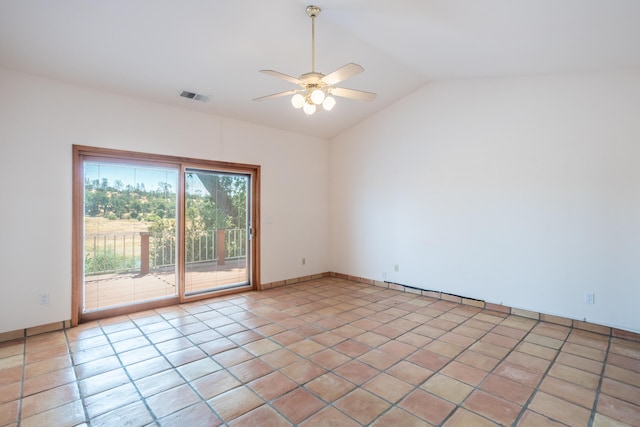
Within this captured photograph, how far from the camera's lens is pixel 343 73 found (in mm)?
2494

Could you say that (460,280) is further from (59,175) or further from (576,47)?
(59,175)

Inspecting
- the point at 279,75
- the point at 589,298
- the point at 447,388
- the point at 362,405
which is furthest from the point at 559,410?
the point at 279,75

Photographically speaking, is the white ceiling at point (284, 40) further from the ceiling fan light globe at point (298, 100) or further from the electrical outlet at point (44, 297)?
the electrical outlet at point (44, 297)

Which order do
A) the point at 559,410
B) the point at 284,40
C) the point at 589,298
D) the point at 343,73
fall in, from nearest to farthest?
1. the point at 559,410
2. the point at 343,73
3. the point at 284,40
4. the point at 589,298

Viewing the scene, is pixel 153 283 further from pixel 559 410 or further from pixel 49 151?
pixel 559 410

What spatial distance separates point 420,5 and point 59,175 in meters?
4.06

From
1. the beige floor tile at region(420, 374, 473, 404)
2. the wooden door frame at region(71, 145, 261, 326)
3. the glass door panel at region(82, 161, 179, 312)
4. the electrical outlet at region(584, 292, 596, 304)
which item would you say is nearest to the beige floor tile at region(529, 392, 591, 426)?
the beige floor tile at region(420, 374, 473, 404)

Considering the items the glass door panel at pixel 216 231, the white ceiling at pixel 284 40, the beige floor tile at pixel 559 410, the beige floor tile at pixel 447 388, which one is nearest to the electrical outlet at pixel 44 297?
the glass door panel at pixel 216 231

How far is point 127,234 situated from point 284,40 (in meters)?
3.09

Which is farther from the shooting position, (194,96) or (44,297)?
(194,96)

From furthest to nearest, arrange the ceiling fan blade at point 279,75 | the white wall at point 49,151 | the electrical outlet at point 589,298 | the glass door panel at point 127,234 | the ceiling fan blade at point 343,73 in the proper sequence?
the glass door panel at point 127,234
the electrical outlet at point 589,298
the white wall at point 49,151
the ceiling fan blade at point 279,75
the ceiling fan blade at point 343,73

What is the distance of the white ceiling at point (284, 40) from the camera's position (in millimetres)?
2617

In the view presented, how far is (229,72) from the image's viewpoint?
371cm

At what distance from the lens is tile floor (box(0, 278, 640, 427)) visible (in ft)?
→ 6.84
